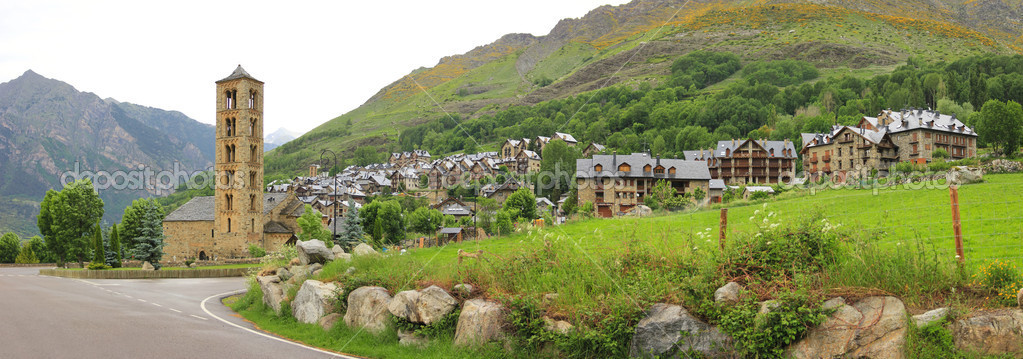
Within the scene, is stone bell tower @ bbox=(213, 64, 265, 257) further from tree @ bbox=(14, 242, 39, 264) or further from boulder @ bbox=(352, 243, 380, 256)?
boulder @ bbox=(352, 243, 380, 256)

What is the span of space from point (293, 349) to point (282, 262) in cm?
1037

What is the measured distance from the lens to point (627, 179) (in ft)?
232

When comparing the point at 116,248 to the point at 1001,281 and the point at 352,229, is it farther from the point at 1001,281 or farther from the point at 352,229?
the point at 1001,281

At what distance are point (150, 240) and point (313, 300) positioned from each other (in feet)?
133

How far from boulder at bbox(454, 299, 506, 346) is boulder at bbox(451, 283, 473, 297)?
0.72 metres

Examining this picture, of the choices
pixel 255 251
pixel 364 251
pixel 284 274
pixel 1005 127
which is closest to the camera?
pixel 364 251

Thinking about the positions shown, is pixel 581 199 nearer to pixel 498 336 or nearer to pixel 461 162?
pixel 498 336

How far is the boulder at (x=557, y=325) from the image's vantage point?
9547mm

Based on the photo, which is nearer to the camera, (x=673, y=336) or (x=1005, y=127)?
(x=673, y=336)

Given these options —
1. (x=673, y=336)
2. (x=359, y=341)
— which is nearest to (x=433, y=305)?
(x=359, y=341)

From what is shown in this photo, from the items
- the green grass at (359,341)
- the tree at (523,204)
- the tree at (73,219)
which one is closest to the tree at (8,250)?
the tree at (73,219)

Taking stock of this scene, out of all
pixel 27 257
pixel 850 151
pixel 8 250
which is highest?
pixel 850 151

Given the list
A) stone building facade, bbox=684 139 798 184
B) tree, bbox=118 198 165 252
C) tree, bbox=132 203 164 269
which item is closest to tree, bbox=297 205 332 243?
tree, bbox=132 203 164 269

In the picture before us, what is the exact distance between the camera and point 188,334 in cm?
1229
